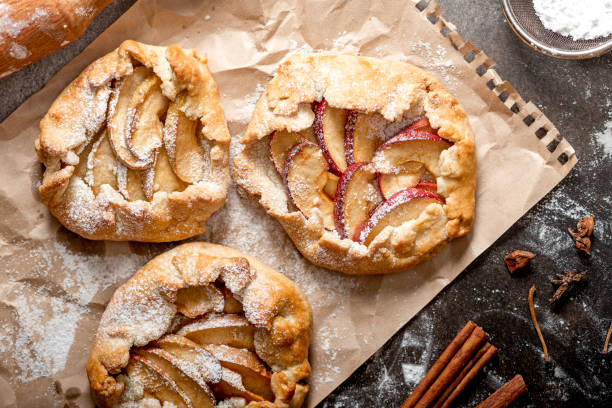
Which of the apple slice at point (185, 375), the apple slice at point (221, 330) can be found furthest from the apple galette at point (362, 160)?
the apple slice at point (185, 375)

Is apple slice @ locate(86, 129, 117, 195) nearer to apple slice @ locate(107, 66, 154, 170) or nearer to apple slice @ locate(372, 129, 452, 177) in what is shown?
apple slice @ locate(107, 66, 154, 170)

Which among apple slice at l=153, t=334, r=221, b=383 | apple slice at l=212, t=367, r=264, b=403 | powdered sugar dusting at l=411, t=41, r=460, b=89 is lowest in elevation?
apple slice at l=212, t=367, r=264, b=403

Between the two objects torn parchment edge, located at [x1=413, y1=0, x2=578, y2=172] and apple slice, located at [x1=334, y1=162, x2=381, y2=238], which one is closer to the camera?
apple slice, located at [x1=334, y1=162, x2=381, y2=238]

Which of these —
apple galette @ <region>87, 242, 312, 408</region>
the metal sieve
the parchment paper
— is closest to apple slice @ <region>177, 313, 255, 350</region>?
apple galette @ <region>87, 242, 312, 408</region>

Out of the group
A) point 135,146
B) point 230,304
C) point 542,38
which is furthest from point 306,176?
point 542,38

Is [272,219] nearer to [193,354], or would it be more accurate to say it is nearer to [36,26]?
[193,354]

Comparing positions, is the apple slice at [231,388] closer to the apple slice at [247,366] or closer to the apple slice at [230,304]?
the apple slice at [247,366]
